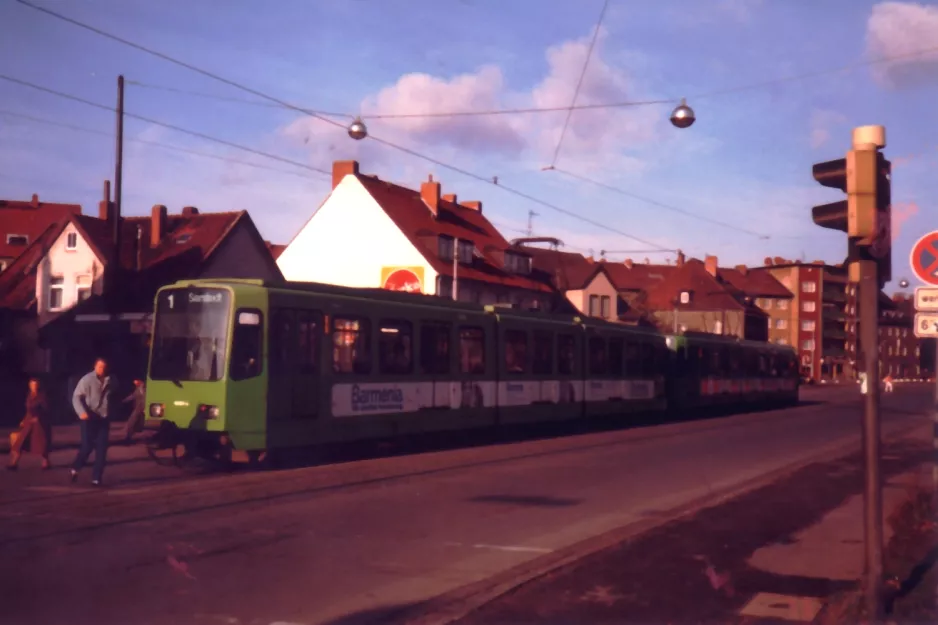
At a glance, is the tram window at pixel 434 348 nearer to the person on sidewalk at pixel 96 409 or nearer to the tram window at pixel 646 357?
the person on sidewalk at pixel 96 409

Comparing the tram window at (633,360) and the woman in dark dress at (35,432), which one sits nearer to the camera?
the woman in dark dress at (35,432)

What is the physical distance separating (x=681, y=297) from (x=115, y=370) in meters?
70.5

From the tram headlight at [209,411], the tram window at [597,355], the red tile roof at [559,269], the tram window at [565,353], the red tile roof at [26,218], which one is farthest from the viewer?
the red tile roof at [26,218]

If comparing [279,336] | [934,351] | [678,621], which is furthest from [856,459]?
[678,621]

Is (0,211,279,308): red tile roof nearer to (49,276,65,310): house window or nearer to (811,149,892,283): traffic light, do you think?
(49,276,65,310): house window

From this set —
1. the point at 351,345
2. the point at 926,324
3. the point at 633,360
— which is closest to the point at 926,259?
the point at 926,324

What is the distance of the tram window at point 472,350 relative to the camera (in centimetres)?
2214

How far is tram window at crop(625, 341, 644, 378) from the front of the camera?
31.4 metres

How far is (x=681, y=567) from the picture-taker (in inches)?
340

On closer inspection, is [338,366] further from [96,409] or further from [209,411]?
[96,409]

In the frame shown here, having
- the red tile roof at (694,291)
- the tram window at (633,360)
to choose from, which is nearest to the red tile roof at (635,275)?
the red tile roof at (694,291)

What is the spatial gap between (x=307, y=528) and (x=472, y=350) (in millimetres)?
11948

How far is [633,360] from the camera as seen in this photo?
105 feet

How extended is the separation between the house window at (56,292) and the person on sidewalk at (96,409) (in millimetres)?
40237
